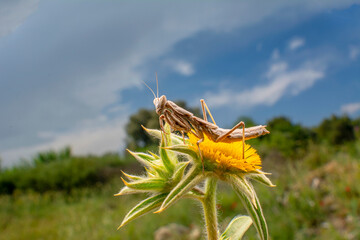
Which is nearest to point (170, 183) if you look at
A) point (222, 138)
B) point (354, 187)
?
point (222, 138)

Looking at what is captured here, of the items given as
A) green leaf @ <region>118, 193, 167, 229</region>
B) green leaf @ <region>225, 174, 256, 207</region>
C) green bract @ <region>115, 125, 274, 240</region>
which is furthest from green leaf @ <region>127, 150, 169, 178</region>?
green leaf @ <region>225, 174, 256, 207</region>

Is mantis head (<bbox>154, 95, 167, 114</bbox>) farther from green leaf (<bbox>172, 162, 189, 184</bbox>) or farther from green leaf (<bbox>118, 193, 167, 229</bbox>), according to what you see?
green leaf (<bbox>118, 193, 167, 229</bbox>)

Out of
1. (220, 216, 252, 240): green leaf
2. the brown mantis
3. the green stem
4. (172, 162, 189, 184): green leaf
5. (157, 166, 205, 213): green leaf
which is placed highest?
the brown mantis

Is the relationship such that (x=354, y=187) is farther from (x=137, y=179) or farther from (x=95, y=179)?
(x=95, y=179)

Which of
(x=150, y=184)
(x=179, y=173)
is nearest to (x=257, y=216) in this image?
(x=179, y=173)

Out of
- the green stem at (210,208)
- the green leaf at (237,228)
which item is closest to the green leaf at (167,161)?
the green stem at (210,208)
